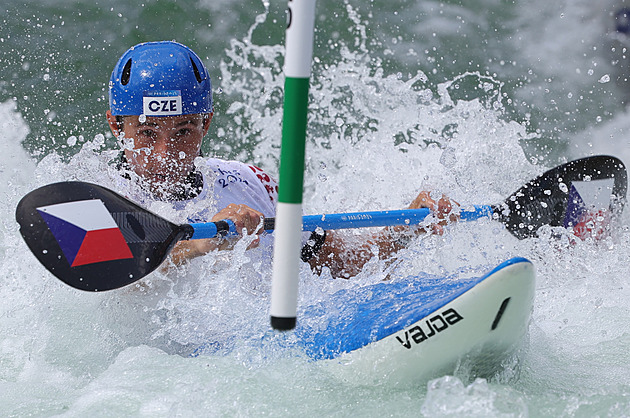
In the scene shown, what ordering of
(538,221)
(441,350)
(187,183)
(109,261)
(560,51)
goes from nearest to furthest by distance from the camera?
(441,350), (109,261), (187,183), (538,221), (560,51)

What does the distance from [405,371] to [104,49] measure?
16.4ft

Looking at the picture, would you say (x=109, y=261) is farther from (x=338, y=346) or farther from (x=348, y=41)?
(x=348, y=41)

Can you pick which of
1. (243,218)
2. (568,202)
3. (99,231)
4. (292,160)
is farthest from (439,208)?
(292,160)

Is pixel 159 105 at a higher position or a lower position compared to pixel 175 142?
higher

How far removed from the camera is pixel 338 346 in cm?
210

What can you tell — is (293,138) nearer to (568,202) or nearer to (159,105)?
(159,105)

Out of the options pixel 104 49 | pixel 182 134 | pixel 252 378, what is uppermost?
pixel 104 49

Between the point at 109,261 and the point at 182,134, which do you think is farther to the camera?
the point at 182,134

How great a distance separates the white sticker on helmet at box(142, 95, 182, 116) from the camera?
2604mm

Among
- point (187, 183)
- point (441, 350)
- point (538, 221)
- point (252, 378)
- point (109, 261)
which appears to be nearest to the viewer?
point (441, 350)

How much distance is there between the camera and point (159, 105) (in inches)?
103

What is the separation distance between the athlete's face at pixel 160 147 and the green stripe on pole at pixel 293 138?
3.87ft

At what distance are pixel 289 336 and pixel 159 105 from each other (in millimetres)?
988

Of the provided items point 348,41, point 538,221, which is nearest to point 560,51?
point 348,41
